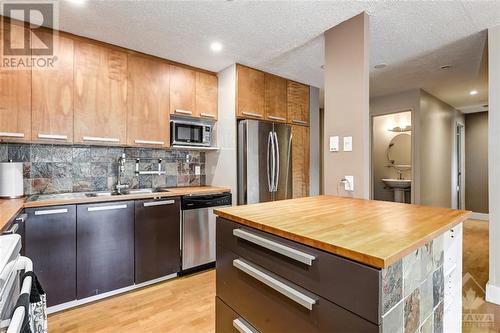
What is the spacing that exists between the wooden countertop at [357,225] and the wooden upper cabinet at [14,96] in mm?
2050

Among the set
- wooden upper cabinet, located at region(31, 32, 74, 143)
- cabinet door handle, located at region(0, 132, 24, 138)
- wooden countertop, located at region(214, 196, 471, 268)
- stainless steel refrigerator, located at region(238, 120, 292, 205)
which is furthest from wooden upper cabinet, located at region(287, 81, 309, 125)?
cabinet door handle, located at region(0, 132, 24, 138)

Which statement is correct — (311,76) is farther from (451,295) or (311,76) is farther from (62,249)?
(62,249)

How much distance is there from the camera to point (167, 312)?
2.17 m

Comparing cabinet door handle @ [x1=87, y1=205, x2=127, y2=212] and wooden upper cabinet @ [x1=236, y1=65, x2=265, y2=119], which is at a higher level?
wooden upper cabinet @ [x1=236, y1=65, x2=265, y2=119]

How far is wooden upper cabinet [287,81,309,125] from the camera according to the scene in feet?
12.5

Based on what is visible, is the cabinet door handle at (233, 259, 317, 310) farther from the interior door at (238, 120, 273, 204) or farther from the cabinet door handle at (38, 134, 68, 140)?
the cabinet door handle at (38, 134, 68, 140)

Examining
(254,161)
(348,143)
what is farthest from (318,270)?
(254,161)

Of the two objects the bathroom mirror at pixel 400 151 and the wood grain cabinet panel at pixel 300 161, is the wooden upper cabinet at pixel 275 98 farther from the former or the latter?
the bathroom mirror at pixel 400 151

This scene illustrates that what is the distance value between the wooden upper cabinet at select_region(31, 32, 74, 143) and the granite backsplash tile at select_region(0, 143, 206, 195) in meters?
0.33

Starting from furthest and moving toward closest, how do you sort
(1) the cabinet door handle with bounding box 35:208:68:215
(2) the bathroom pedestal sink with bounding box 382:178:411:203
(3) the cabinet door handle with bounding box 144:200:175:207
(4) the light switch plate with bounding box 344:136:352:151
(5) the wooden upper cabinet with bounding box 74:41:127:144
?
(2) the bathroom pedestal sink with bounding box 382:178:411:203
(3) the cabinet door handle with bounding box 144:200:175:207
(5) the wooden upper cabinet with bounding box 74:41:127:144
(4) the light switch plate with bounding box 344:136:352:151
(1) the cabinet door handle with bounding box 35:208:68:215

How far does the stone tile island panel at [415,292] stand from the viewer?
78 cm

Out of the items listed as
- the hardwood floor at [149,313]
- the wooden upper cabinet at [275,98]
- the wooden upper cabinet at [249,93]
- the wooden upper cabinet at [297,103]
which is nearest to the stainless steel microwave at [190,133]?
the wooden upper cabinet at [249,93]

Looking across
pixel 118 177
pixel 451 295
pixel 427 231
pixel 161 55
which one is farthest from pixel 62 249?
pixel 451 295

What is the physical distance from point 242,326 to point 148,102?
2.51m
